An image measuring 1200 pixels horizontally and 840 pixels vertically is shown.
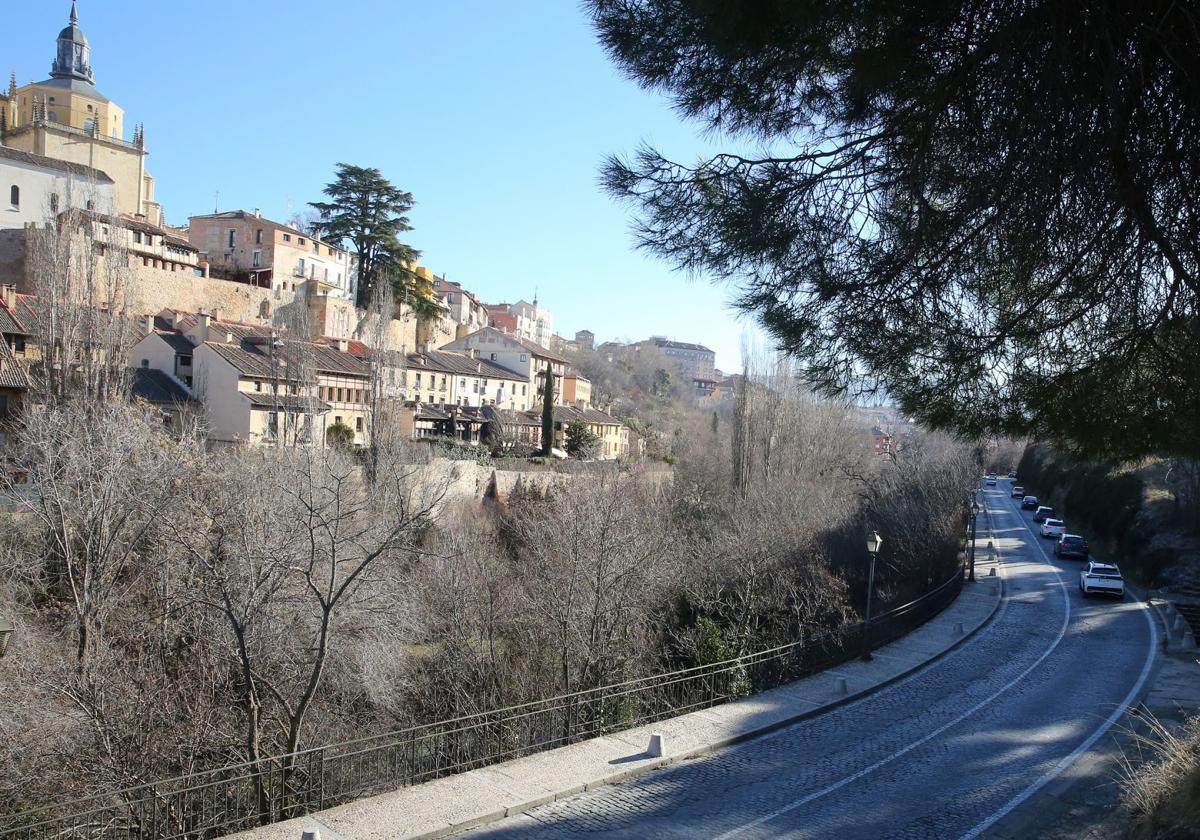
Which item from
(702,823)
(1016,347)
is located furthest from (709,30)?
(702,823)

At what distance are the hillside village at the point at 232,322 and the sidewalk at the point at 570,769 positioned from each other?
19848mm

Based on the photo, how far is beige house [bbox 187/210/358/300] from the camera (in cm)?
5806

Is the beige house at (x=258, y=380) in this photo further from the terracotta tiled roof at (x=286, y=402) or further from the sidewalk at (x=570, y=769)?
the sidewalk at (x=570, y=769)

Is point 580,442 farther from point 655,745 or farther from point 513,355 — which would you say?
point 655,745

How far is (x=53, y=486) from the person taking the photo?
16.8 meters

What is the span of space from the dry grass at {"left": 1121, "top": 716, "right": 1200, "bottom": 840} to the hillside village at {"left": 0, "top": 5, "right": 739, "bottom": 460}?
2579 centimetres

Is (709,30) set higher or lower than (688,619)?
higher

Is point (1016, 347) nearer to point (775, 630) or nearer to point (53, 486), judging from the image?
point (775, 630)

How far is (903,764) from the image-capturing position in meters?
12.5

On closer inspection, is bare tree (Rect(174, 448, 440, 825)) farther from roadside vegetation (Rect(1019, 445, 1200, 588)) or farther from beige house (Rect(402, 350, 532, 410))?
beige house (Rect(402, 350, 532, 410))

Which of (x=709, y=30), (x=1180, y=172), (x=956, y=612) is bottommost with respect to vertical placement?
(x=956, y=612)

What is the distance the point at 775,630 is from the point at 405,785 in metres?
12.3

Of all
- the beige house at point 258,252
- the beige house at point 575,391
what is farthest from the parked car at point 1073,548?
the beige house at point 258,252

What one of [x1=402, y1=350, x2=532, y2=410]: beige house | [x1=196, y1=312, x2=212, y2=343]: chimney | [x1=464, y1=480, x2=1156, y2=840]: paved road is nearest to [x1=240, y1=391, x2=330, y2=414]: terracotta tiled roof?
[x1=196, y1=312, x2=212, y2=343]: chimney
